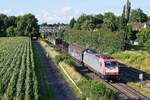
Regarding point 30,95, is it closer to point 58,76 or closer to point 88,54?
point 58,76

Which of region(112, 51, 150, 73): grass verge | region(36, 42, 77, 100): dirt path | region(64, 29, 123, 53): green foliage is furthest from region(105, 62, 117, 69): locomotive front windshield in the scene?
region(64, 29, 123, 53): green foliage

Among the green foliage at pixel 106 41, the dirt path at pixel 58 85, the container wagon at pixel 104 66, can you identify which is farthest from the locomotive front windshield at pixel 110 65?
the green foliage at pixel 106 41

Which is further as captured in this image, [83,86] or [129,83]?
[129,83]

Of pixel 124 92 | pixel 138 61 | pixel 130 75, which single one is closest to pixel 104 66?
pixel 124 92

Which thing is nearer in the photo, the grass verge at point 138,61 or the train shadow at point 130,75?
the train shadow at point 130,75

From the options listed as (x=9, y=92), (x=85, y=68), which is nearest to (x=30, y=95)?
(x=9, y=92)

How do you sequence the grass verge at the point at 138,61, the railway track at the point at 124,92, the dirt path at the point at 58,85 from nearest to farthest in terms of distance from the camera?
the dirt path at the point at 58,85 → the railway track at the point at 124,92 → the grass verge at the point at 138,61

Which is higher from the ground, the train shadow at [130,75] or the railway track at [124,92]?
the railway track at [124,92]

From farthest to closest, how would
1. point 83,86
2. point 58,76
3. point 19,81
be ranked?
point 58,76, point 19,81, point 83,86

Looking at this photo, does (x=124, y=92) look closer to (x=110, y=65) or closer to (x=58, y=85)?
(x=110, y=65)

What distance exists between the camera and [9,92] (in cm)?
3872

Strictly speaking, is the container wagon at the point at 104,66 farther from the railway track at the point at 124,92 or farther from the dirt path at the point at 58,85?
the dirt path at the point at 58,85

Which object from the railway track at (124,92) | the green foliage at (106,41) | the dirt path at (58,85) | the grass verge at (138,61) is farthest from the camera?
the green foliage at (106,41)

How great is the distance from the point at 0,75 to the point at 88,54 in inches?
579
